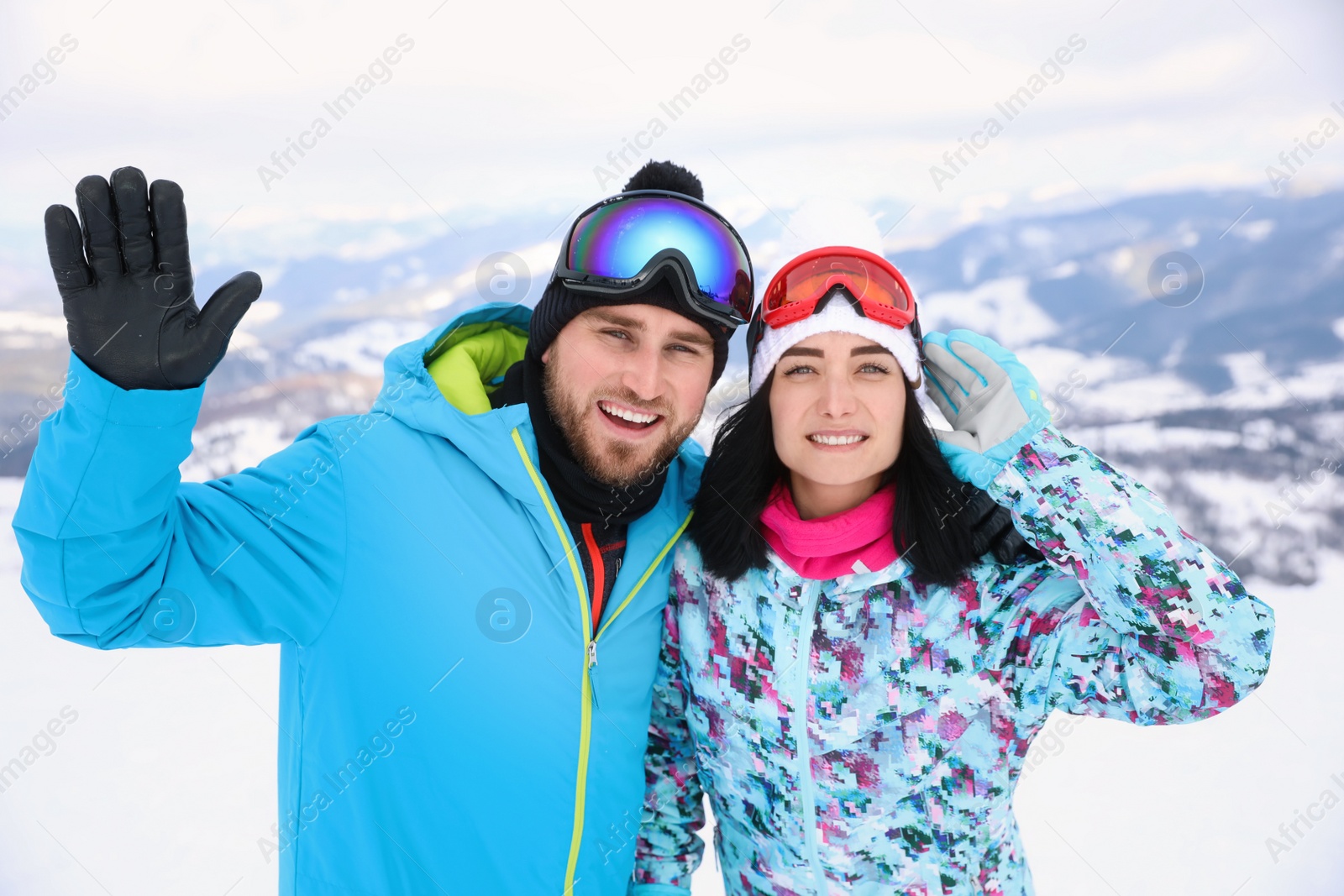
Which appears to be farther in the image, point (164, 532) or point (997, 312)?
point (997, 312)

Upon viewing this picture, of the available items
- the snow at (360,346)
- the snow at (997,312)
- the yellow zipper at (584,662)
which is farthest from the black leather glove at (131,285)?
the snow at (997,312)

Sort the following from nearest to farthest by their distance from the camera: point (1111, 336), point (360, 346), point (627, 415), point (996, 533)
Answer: point (996, 533)
point (627, 415)
point (360, 346)
point (1111, 336)

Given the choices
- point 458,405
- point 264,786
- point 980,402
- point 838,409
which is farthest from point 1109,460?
point 264,786

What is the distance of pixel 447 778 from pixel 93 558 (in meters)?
0.88

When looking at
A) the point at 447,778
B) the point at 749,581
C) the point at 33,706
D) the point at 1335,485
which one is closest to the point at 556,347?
the point at 749,581

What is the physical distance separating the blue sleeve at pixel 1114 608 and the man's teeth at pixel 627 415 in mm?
844

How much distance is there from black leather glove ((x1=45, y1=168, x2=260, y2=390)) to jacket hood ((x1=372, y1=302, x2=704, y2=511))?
61 cm

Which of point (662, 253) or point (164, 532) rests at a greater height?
point (662, 253)

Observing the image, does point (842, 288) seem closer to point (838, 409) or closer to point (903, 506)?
point (838, 409)

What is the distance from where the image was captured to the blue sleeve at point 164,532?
1.26 meters

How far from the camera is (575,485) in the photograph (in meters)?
1.97

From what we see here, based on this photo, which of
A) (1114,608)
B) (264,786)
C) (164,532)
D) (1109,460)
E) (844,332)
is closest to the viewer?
(164,532)

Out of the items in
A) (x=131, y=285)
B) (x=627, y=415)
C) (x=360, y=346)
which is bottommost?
(x=131, y=285)

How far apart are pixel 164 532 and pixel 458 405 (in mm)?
694
